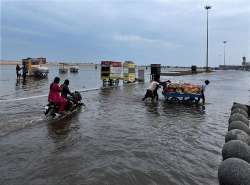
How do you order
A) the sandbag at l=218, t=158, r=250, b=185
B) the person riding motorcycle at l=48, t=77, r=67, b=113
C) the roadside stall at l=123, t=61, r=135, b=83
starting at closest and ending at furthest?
the sandbag at l=218, t=158, r=250, b=185, the person riding motorcycle at l=48, t=77, r=67, b=113, the roadside stall at l=123, t=61, r=135, b=83

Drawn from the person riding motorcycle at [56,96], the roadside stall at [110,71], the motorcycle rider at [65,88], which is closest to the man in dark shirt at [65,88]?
the motorcycle rider at [65,88]

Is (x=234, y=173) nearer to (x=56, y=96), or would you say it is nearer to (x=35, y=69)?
(x=56, y=96)

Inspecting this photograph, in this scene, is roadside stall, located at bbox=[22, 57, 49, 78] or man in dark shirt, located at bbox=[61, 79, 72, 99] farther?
roadside stall, located at bbox=[22, 57, 49, 78]

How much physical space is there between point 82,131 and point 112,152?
2619 millimetres

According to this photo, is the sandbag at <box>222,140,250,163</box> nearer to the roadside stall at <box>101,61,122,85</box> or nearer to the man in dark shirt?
the man in dark shirt

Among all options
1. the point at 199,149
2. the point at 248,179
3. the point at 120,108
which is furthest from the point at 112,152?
the point at 120,108

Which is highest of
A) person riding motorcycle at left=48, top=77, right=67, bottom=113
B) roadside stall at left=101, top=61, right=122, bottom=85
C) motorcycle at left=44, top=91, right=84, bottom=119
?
roadside stall at left=101, top=61, right=122, bottom=85

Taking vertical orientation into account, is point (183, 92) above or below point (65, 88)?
below

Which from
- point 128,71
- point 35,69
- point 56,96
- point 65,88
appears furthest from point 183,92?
point 35,69

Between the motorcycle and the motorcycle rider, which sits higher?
the motorcycle rider

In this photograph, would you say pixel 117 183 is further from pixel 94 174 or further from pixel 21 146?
pixel 21 146

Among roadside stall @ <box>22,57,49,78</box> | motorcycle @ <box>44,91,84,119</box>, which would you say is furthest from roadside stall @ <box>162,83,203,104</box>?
roadside stall @ <box>22,57,49,78</box>

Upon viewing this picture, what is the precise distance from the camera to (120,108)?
16.2 metres

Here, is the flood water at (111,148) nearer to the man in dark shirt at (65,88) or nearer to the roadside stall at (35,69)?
the man in dark shirt at (65,88)
